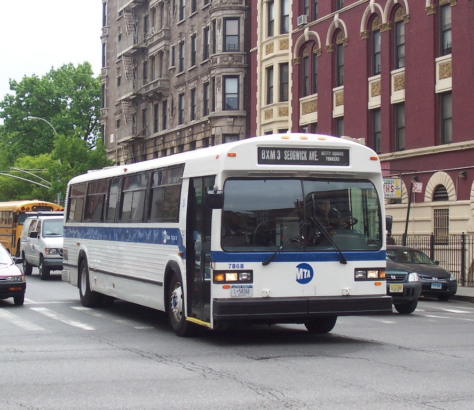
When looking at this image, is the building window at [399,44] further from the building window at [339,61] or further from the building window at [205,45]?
the building window at [205,45]

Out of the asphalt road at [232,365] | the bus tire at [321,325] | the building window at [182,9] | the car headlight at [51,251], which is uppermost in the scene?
the building window at [182,9]

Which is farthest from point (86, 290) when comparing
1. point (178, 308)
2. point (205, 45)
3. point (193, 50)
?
point (193, 50)

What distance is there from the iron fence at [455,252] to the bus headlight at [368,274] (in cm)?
1819

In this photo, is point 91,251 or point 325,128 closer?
point 91,251

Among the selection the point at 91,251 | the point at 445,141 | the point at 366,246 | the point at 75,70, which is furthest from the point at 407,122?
the point at 75,70

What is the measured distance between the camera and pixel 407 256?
23031 mm

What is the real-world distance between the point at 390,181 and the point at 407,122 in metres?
2.96

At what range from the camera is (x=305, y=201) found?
41.7 feet

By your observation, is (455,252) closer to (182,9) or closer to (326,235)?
(326,235)

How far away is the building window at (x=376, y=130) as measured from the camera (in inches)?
1443

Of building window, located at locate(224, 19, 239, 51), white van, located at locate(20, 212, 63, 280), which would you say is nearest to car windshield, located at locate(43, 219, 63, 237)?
white van, located at locate(20, 212, 63, 280)

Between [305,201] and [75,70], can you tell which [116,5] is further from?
[305,201]

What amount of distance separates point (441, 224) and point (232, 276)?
863 inches

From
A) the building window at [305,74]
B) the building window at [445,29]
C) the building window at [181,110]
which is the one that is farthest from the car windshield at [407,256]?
the building window at [181,110]
